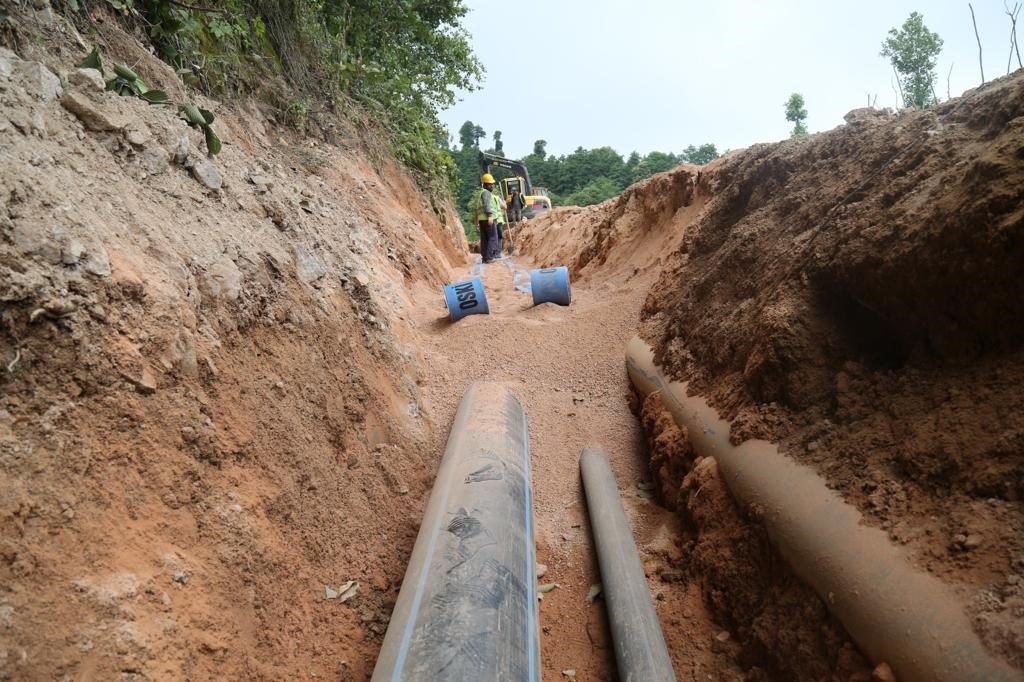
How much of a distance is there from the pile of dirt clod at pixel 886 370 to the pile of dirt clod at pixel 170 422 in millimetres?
1630

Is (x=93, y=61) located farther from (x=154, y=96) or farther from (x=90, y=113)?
(x=90, y=113)

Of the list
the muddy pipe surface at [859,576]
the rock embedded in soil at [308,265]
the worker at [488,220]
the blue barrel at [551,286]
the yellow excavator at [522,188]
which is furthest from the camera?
the yellow excavator at [522,188]

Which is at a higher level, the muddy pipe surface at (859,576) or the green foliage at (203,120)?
the green foliage at (203,120)

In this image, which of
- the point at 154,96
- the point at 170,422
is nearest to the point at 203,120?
the point at 154,96

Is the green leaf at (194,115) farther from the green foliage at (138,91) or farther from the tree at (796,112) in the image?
the tree at (796,112)

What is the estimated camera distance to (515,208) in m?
18.3

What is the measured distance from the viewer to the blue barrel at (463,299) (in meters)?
5.72

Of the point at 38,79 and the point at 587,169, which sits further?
the point at 587,169

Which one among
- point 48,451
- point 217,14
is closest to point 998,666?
point 48,451

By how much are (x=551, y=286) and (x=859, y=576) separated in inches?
183

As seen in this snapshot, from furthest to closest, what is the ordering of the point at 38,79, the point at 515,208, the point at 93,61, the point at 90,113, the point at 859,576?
the point at 515,208, the point at 93,61, the point at 90,113, the point at 38,79, the point at 859,576

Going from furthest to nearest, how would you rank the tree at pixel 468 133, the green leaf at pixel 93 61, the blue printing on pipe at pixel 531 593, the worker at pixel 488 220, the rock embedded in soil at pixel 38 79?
the tree at pixel 468 133 → the worker at pixel 488 220 → the green leaf at pixel 93 61 → the rock embedded in soil at pixel 38 79 → the blue printing on pipe at pixel 531 593

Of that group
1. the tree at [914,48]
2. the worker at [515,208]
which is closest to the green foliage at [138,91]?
the worker at [515,208]

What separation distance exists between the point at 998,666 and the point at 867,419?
0.97m
